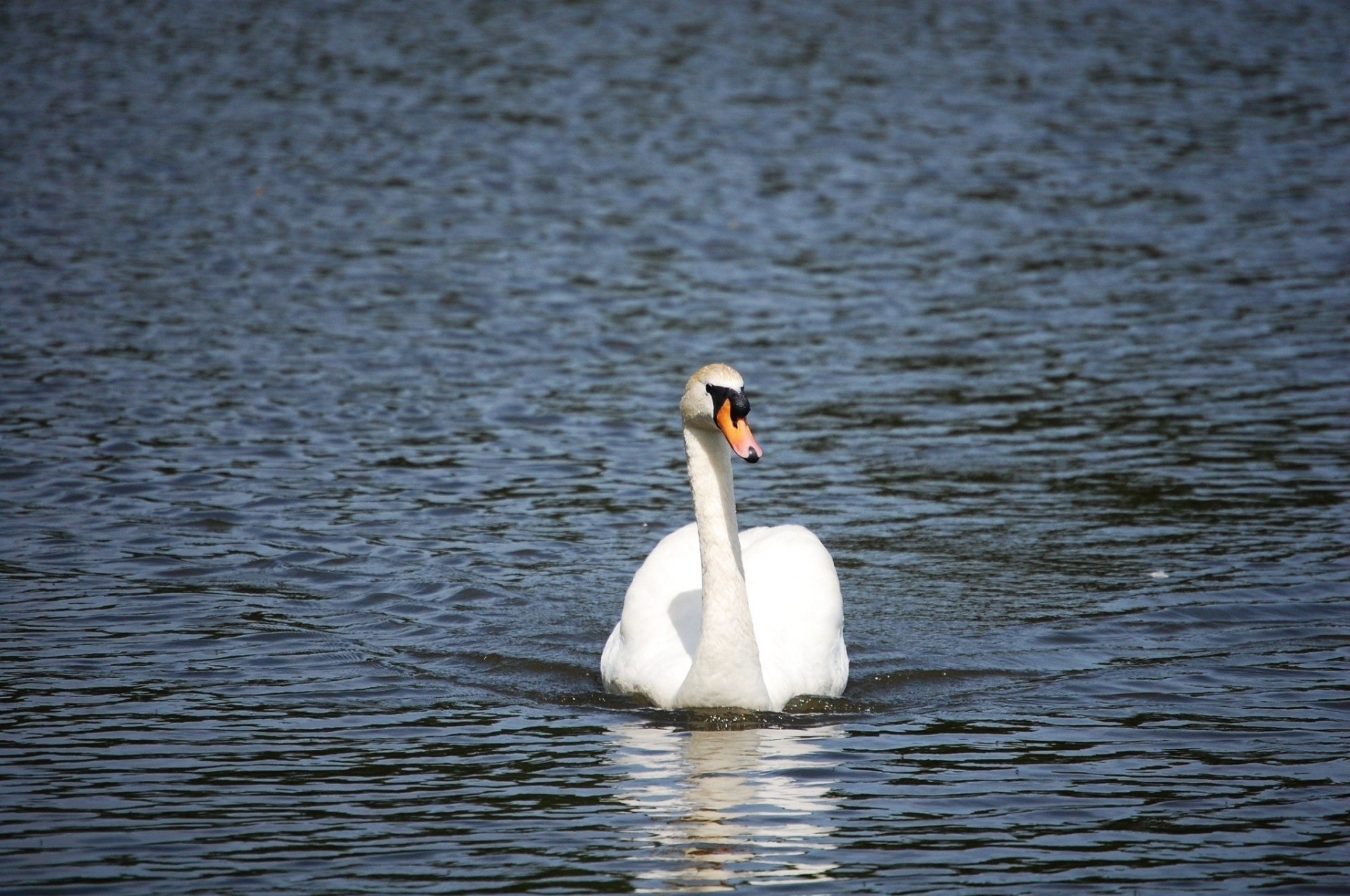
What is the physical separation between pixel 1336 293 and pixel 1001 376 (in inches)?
165

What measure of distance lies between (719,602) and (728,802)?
1303 mm

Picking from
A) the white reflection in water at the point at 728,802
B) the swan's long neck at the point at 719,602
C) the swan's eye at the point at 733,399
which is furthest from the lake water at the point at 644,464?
the swan's eye at the point at 733,399

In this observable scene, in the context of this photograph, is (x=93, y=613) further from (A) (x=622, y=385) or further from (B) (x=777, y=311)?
(B) (x=777, y=311)

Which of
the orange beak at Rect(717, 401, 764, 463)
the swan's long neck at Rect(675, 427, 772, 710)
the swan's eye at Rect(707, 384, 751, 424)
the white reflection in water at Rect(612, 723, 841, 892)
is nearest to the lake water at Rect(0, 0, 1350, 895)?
the white reflection in water at Rect(612, 723, 841, 892)

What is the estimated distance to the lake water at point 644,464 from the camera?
738 centimetres

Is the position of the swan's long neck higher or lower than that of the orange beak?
lower

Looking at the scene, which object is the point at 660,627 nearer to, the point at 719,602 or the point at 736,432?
the point at 719,602

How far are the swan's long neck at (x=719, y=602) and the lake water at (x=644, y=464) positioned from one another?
0.16 meters

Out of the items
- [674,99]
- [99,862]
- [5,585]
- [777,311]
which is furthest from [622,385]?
[674,99]

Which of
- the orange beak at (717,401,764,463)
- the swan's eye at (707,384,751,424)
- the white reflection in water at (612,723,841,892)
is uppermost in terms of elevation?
the swan's eye at (707,384,751,424)

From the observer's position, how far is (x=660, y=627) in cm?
930

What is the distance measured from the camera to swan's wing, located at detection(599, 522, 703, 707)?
9.05 meters

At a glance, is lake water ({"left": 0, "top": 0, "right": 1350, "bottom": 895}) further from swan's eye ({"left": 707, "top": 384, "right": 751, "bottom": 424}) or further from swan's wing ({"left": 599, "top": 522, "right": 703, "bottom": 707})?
swan's eye ({"left": 707, "top": 384, "right": 751, "bottom": 424})

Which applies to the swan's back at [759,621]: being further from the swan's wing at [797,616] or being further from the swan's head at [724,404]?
the swan's head at [724,404]
